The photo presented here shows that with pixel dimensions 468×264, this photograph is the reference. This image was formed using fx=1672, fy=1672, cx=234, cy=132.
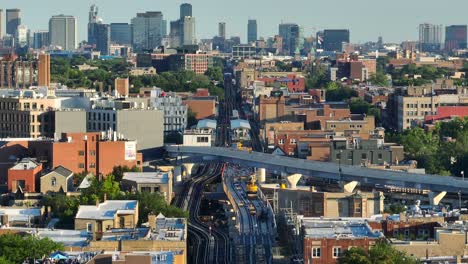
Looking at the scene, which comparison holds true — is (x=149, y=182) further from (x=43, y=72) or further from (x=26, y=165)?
(x=43, y=72)

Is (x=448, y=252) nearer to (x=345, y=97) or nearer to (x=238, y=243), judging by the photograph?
(x=238, y=243)

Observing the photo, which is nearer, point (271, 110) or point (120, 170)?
point (120, 170)

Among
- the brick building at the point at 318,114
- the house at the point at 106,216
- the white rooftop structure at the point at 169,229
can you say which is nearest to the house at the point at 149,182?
the house at the point at 106,216

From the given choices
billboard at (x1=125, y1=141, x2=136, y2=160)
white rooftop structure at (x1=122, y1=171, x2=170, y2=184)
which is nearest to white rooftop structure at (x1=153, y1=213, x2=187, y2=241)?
white rooftop structure at (x1=122, y1=171, x2=170, y2=184)

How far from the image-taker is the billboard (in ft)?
230

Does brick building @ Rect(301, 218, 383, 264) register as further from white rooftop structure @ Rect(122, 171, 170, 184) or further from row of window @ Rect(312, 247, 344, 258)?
white rooftop structure @ Rect(122, 171, 170, 184)

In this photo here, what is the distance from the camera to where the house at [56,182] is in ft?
204

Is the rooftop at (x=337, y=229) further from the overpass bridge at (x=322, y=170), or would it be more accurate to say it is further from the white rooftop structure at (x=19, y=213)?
the overpass bridge at (x=322, y=170)

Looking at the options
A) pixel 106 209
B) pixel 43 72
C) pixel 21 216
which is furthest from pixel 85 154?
pixel 43 72

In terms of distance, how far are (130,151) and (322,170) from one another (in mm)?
8562

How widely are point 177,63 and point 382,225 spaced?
493ft

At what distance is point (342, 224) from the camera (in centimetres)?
4738

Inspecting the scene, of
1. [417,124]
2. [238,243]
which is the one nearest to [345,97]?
[417,124]

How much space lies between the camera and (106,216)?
5019 cm
